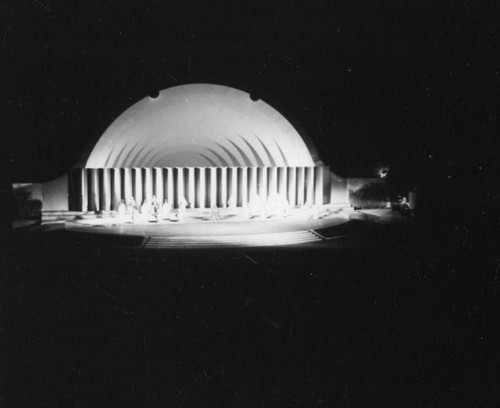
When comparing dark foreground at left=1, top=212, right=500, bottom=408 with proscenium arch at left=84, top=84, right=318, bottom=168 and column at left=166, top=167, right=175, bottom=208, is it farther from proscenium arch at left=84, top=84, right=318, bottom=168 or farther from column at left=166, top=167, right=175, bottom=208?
proscenium arch at left=84, top=84, right=318, bottom=168

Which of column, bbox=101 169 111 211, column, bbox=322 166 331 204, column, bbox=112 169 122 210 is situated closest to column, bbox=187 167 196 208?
column, bbox=112 169 122 210

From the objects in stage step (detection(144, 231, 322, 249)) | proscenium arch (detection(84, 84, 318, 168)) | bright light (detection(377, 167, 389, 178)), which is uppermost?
proscenium arch (detection(84, 84, 318, 168))

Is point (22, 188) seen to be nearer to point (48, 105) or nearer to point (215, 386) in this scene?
point (48, 105)

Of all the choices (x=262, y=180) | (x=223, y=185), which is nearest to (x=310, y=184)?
(x=262, y=180)

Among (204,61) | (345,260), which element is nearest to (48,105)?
(204,61)

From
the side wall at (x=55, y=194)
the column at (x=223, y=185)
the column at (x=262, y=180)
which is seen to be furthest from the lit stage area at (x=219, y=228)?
the side wall at (x=55, y=194)

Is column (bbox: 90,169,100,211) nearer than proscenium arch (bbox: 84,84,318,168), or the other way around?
column (bbox: 90,169,100,211)
